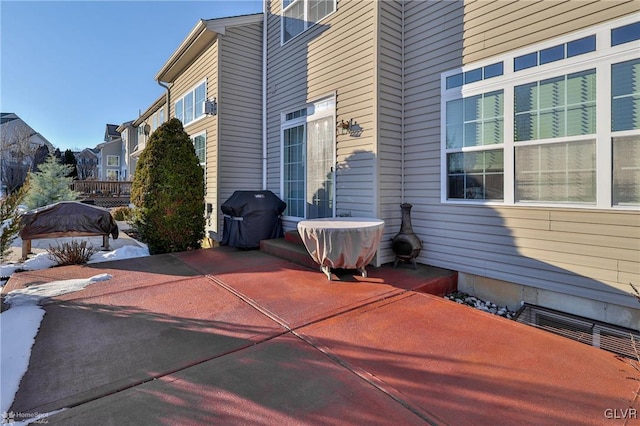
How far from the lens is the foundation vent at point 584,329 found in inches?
115

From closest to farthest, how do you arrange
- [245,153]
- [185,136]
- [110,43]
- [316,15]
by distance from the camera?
[316,15] → [185,136] → [245,153] → [110,43]

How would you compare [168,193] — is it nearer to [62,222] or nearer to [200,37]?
[62,222]

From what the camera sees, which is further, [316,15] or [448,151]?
[316,15]

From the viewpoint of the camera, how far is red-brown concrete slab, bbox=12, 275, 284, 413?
1.96 meters

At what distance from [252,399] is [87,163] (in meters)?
41.7

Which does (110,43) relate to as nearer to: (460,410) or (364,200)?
(364,200)

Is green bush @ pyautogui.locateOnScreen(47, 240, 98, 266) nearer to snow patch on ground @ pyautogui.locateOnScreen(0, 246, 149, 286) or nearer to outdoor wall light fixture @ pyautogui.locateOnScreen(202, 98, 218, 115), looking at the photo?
snow patch on ground @ pyautogui.locateOnScreen(0, 246, 149, 286)

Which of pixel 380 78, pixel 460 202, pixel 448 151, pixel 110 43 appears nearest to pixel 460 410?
pixel 460 202

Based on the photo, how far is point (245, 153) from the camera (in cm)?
747

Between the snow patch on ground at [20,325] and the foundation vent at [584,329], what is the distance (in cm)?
464

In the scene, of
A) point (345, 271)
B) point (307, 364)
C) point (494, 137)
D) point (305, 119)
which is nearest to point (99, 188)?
point (305, 119)

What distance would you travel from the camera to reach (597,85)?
3184 mm

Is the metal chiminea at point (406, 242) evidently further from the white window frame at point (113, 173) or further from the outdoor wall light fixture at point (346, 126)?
the white window frame at point (113, 173)

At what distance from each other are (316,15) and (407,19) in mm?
2057
